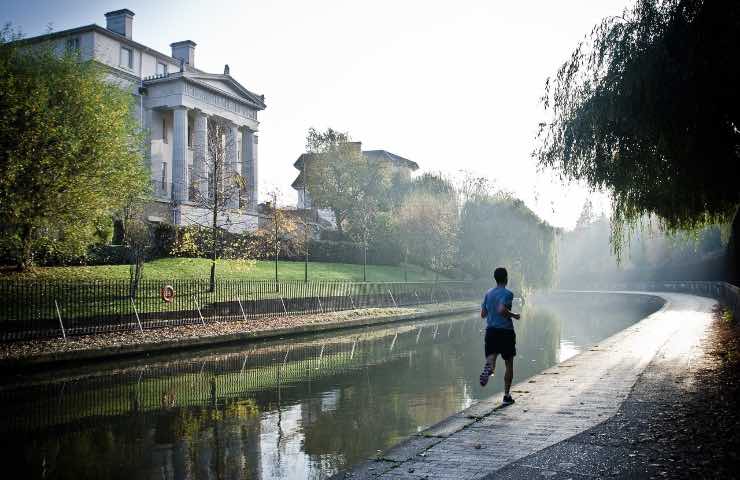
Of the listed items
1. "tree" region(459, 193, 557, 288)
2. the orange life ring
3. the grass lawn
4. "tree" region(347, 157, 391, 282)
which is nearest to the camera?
the orange life ring

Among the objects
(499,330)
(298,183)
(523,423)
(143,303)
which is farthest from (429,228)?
(523,423)

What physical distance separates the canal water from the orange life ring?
387 cm

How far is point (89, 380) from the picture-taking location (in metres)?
14.0

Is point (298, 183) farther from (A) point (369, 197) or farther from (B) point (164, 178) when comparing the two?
(B) point (164, 178)

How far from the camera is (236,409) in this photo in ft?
35.3

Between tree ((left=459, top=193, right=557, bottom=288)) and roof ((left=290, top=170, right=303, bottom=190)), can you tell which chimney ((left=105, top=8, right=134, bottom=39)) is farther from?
tree ((left=459, top=193, right=557, bottom=288))

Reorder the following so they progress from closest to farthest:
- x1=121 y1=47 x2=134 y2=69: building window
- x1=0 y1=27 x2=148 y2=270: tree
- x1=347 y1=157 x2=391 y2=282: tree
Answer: x1=0 y1=27 x2=148 y2=270: tree → x1=121 y1=47 x2=134 y2=69: building window → x1=347 y1=157 x2=391 y2=282: tree

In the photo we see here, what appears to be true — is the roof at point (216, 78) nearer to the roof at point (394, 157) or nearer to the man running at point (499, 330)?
the roof at point (394, 157)

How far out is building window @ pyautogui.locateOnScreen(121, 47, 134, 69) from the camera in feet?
150

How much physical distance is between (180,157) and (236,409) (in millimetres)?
37017

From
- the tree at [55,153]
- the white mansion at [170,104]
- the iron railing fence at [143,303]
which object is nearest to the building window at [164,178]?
the white mansion at [170,104]

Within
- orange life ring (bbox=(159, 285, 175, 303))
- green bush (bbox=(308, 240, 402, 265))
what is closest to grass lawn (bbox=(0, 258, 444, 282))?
green bush (bbox=(308, 240, 402, 265))

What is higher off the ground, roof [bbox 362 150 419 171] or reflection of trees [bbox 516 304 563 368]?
roof [bbox 362 150 419 171]

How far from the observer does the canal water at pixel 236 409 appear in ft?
24.9
